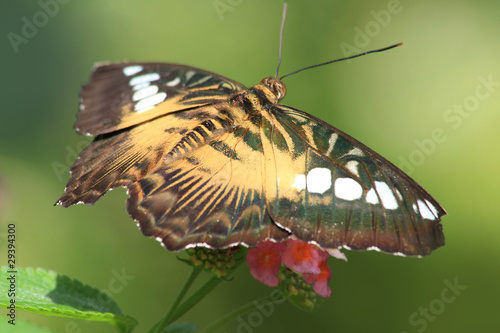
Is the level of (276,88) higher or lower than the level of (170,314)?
higher

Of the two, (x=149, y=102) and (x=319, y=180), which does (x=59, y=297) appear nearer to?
(x=149, y=102)

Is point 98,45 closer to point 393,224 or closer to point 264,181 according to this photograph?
point 264,181

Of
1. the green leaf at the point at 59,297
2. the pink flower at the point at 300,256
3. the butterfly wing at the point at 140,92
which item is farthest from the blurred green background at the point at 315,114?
the pink flower at the point at 300,256

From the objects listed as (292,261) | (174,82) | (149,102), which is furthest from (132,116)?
(292,261)

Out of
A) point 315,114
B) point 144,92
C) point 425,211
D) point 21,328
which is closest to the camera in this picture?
point 21,328

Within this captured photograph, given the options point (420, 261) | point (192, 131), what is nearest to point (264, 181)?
point (192, 131)

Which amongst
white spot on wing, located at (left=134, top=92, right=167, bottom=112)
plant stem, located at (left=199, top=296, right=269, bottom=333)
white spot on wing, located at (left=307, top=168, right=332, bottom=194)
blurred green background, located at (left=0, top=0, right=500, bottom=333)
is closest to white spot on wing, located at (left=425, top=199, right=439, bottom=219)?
white spot on wing, located at (left=307, top=168, right=332, bottom=194)

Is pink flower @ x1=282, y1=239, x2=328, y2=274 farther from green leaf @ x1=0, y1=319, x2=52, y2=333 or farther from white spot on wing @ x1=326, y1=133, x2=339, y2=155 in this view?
Answer: green leaf @ x1=0, y1=319, x2=52, y2=333
